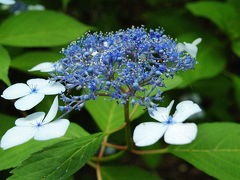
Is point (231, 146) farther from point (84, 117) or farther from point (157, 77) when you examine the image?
point (84, 117)

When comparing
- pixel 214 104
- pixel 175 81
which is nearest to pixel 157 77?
pixel 175 81

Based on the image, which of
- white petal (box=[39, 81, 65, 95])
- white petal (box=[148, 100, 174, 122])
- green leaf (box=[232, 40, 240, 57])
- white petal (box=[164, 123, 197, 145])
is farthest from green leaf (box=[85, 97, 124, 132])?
green leaf (box=[232, 40, 240, 57])

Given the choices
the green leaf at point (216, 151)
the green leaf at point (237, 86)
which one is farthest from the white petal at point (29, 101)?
the green leaf at point (237, 86)

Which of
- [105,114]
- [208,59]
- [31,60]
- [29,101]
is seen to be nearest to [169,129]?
[29,101]

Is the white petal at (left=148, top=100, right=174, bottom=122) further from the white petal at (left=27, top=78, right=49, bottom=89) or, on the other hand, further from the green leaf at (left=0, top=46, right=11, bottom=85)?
the green leaf at (left=0, top=46, right=11, bottom=85)

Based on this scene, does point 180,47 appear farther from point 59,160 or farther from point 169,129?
point 59,160
